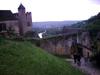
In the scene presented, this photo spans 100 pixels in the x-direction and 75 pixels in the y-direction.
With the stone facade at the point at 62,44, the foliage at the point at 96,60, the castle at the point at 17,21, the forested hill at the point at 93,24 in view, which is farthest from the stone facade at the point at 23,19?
the foliage at the point at 96,60

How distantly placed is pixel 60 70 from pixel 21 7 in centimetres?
2188

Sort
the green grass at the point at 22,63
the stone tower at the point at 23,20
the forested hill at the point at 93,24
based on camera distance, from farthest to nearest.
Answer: the forested hill at the point at 93,24 → the stone tower at the point at 23,20 → the green grass at the point at 22,63

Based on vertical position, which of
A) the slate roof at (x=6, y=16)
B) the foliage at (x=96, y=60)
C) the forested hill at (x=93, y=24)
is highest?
the slate roof at (x=6, y=16)

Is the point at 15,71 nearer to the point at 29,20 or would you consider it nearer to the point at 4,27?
the point at 4,27

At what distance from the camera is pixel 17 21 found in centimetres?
3247

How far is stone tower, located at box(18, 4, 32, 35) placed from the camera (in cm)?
3325

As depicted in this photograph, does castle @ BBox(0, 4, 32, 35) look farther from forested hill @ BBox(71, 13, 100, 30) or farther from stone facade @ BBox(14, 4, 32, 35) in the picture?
forested hill @ BBox(71, 13, 100, 30)

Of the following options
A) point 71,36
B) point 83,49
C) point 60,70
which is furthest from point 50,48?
point 60,70

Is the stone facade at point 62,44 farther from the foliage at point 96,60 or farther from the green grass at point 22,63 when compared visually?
the green grass at point 22,63

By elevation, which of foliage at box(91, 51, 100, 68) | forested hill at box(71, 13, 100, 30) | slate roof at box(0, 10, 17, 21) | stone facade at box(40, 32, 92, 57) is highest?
slate roof at box(0, 10, 17, 21)

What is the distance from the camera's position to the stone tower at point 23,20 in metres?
33.2

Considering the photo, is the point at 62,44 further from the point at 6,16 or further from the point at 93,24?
the point at 93,24

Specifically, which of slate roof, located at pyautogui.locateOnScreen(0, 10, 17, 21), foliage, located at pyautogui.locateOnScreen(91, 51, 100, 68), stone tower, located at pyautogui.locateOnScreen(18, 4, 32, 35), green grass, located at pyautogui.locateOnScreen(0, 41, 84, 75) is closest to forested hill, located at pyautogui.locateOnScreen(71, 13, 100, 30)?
stone tower, located at pyautogui.locateOnScreen(18, 4, 32, 35)

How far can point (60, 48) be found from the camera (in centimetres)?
2455
